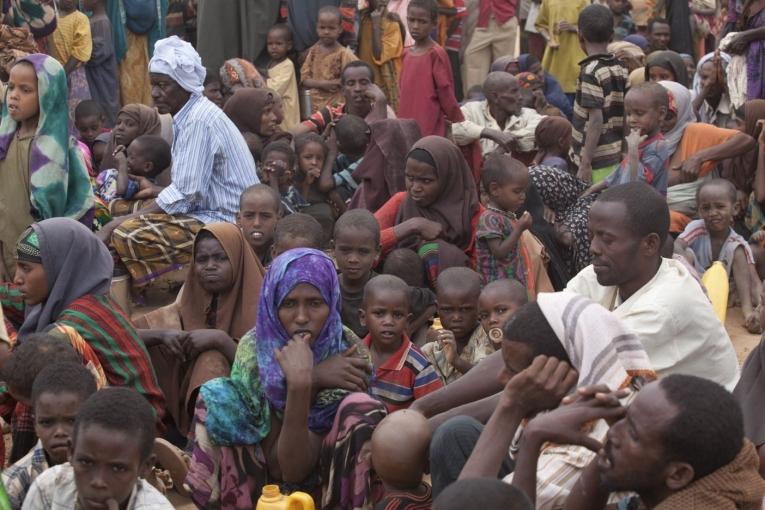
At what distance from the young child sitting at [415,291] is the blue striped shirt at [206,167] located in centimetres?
124

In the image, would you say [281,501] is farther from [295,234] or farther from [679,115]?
[679,115]

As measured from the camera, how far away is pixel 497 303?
223 inches

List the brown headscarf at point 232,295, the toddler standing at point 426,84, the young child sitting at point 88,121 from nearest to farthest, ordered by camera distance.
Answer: the brown headscarf at point 232,295 → the toddler standing at point 426,84 → the young child sitting at point 88,121

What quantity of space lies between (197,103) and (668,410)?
4.89 meters

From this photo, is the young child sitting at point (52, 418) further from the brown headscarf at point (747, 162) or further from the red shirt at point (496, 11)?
the red shirt at point (496, 11)

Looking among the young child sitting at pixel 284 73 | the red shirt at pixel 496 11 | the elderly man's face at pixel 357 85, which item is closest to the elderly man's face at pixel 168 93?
the elderly man's face at pixel 357 85

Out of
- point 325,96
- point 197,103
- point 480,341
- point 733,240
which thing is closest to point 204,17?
point 325,96

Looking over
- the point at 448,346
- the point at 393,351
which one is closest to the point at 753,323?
the point at 448,346

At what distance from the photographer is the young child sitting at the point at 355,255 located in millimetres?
6207

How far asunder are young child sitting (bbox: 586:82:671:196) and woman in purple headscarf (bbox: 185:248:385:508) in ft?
12.1

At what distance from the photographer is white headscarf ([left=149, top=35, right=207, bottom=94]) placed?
7.53m

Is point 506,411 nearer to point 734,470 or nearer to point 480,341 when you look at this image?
point 734,470

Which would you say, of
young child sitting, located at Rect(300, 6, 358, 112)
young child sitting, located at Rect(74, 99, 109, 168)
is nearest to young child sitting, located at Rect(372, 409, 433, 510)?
young child sitting, located at Rect(74, 99, 109, 168)

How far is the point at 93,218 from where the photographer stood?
746cm
